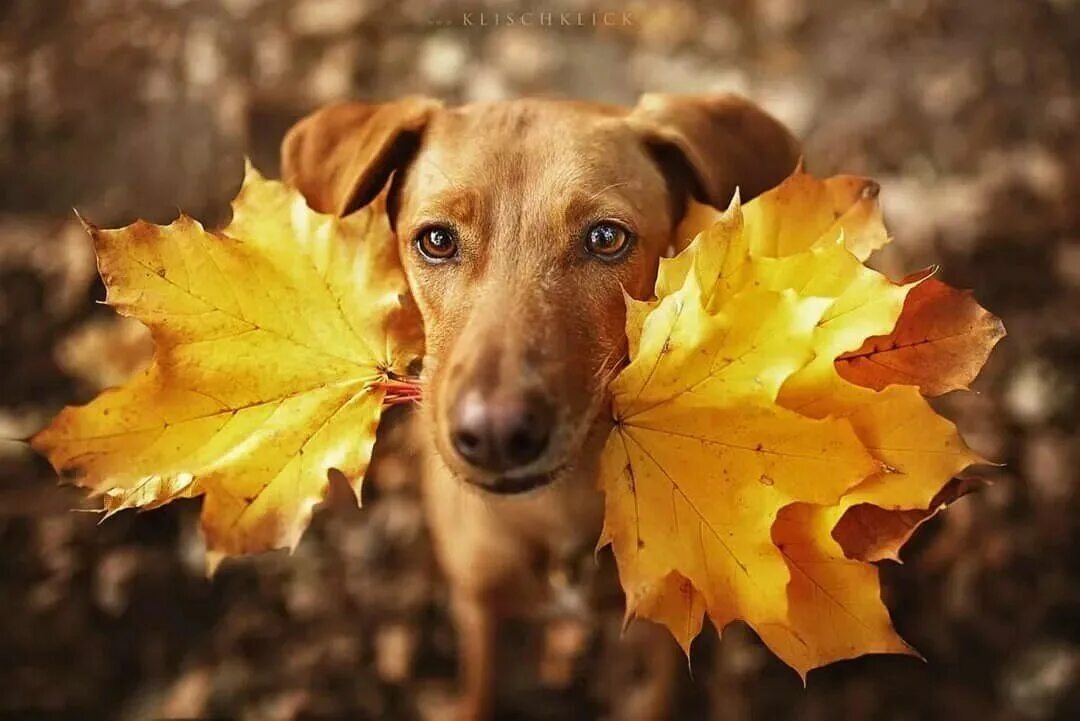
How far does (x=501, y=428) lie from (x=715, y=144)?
2.78 feet

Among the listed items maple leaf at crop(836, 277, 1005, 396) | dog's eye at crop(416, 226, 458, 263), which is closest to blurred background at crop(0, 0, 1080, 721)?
dog's eye at crop(416, 226, 458, 263)

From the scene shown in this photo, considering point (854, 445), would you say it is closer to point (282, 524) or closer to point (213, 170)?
point (282, 524)

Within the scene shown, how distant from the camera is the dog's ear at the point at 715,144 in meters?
1.82

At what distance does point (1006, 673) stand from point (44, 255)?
10.7 feet

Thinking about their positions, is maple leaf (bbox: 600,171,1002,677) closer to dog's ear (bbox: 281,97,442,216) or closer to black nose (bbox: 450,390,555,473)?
black nose (bbox: 450,390,555,473)

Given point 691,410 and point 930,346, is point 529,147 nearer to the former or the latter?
point 691,410

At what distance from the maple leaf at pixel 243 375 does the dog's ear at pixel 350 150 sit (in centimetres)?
31

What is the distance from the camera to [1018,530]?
2.82 metres

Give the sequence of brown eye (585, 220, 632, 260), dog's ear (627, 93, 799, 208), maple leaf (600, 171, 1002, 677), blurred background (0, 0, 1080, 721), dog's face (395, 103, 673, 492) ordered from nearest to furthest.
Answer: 1. maple leaf (600, 171, 1002, 677)
2. dog's face (395, 103, 673, 492)
3. brown eye (585, 220, 632, 260)
4. dog's ear (627, 93, 799, 208)
5. blurred background (0, 0, 1080, 721)

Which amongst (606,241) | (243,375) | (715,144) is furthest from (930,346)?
(243,375)

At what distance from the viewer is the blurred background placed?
268 cm

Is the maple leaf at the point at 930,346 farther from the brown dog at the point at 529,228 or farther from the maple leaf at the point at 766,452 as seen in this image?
the brown dog at the point at 529,228

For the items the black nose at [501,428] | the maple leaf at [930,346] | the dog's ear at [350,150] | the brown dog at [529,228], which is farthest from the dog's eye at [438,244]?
the maple leaf at [930,346]

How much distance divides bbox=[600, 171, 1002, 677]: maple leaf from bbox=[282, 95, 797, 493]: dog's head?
145 mm
